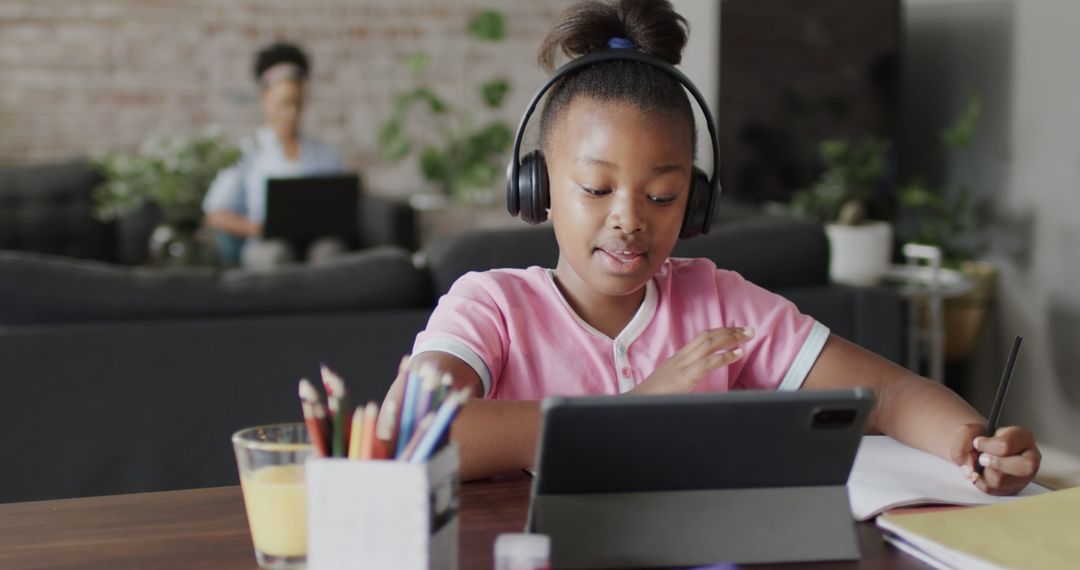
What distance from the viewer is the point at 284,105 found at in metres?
4.48

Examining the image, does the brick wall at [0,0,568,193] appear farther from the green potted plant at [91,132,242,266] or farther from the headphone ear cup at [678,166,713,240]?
the headphone ear cup at [678,166,713,240]

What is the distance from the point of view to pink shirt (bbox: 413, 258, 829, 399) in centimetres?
118

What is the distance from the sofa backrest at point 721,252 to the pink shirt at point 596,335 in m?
0.66

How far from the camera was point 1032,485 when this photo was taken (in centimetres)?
97

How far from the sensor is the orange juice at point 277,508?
2.42 feet

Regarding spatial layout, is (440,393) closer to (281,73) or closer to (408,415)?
(408,415)

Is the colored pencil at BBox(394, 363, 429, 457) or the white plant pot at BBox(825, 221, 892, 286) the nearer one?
the colored pencil at BBox(394, 363, 429, 457)

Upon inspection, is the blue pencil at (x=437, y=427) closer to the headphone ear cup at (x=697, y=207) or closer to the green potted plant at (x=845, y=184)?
the headphone ear cup at (x=697, y=207)

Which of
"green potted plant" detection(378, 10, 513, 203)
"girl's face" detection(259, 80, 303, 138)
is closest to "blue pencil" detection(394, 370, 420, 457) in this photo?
"girl's face" detection(259, 80, 303, 138)

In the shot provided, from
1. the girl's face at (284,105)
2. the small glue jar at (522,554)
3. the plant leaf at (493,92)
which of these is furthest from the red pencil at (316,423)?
the plant leaf at (493,92)

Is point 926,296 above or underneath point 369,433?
underneath

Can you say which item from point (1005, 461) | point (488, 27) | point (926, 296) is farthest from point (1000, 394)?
point (488, 27)

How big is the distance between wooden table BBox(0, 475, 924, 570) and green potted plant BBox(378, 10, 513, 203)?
4.06 meters

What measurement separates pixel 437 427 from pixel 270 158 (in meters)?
4.04
